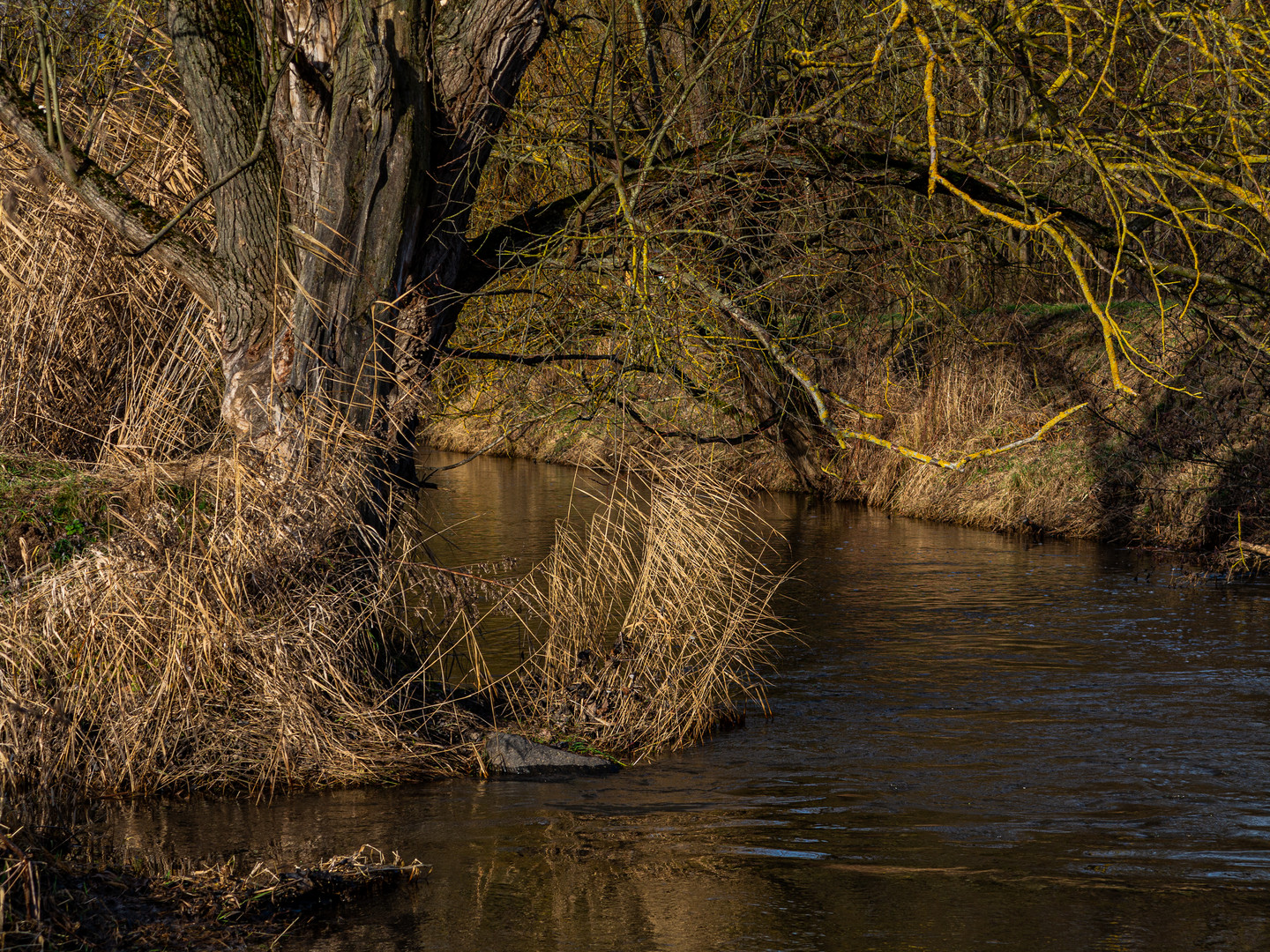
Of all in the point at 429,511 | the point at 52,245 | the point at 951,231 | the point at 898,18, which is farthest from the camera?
the point at 429,511

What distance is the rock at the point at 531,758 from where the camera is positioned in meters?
7.57

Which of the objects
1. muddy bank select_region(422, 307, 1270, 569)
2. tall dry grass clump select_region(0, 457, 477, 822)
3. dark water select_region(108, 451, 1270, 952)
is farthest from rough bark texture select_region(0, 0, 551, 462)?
muddy bank select_region(422, 307, 1270, 569)

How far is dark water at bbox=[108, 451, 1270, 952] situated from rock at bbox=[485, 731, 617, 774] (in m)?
0.21

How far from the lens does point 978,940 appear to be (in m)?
5.24

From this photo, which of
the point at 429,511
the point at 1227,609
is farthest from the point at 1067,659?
the point at 429,511

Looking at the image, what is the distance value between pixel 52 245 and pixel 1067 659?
7.91 m

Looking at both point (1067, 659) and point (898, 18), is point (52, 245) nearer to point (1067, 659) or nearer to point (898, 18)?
point (898, 18)

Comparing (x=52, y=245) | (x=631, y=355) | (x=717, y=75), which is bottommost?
(x=631, y=355)

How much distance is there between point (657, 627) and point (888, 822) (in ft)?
6.35

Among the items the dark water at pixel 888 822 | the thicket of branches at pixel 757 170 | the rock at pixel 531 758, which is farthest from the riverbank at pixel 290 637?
the thicket of branches at pixel 757 170

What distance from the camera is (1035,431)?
1731 centimetres

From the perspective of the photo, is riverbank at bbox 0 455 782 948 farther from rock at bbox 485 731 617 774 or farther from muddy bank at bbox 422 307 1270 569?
muddy bank at bbox 422 307 1270 569

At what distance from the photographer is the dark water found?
5.42 metres

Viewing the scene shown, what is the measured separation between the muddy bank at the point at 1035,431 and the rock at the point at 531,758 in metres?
3.48
